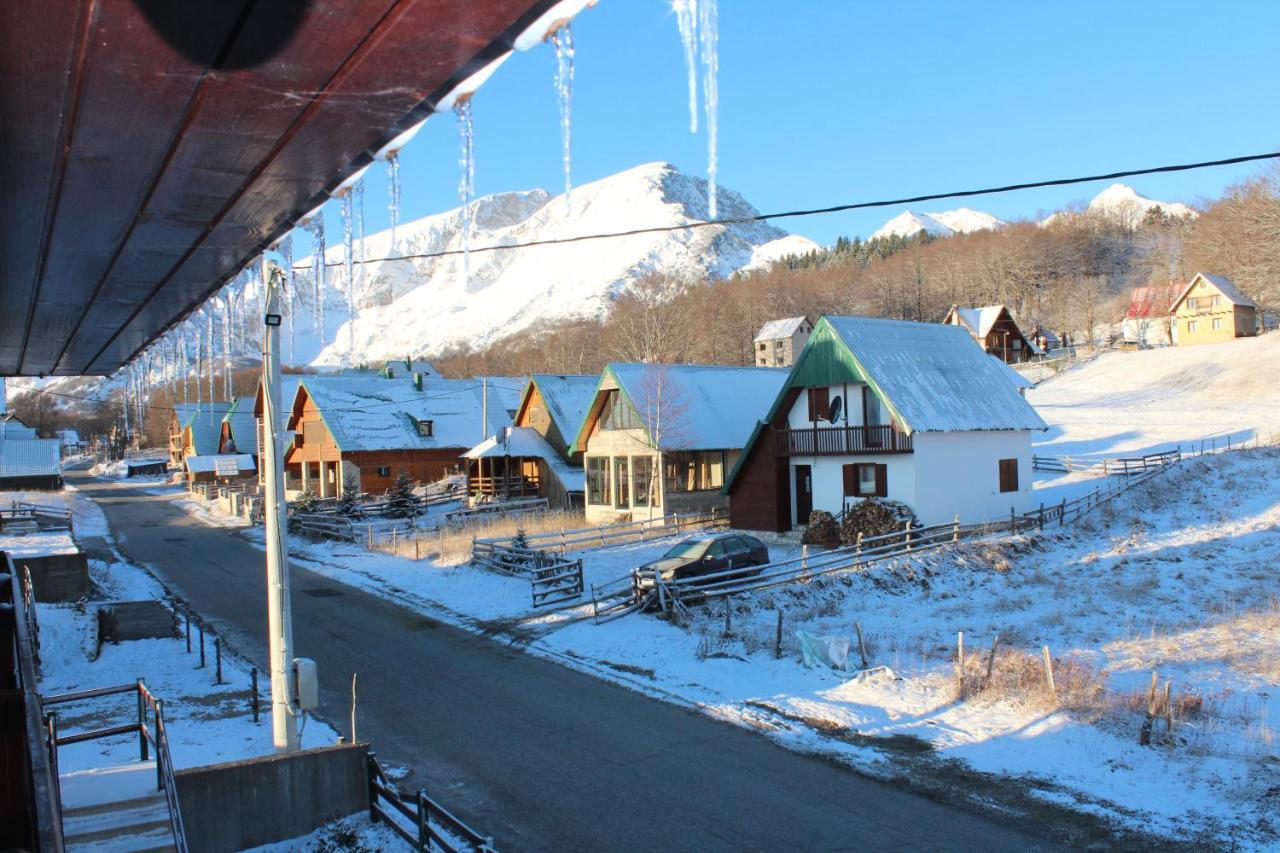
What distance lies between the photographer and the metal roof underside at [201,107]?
11.5ft

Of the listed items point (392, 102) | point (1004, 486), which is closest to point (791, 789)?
point (392, 102)

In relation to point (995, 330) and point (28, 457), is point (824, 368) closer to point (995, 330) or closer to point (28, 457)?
point (28, 457)

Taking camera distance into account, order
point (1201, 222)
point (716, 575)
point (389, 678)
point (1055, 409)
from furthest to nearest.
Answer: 1. point (1201, 222)
2. point (1055, 409)
3. point (716, 575)
4. point (389, 678)

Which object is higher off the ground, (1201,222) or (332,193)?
(1201,222)

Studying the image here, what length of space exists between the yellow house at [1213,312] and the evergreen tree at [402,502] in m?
74.6

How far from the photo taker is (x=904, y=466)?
30344mm

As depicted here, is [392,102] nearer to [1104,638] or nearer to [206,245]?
[206,245]

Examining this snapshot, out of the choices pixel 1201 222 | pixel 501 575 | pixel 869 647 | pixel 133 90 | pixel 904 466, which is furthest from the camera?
pixel 1201 222

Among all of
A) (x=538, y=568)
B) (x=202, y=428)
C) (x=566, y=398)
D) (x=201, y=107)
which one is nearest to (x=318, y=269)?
(x=201, y=107)

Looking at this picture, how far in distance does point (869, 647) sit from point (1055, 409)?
5425 cm

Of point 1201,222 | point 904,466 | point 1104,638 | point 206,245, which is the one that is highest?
point 1201,222

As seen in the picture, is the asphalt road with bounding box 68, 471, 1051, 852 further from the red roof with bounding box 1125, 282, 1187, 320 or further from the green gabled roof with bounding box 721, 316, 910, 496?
the red roof with bounding box 1125, 282, 1187, 320

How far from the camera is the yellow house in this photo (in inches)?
3246

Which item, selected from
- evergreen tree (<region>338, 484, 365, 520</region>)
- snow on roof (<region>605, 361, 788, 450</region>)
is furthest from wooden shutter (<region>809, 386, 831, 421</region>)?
evergreen tree (<region>338, 484, 365, 520</region>)
